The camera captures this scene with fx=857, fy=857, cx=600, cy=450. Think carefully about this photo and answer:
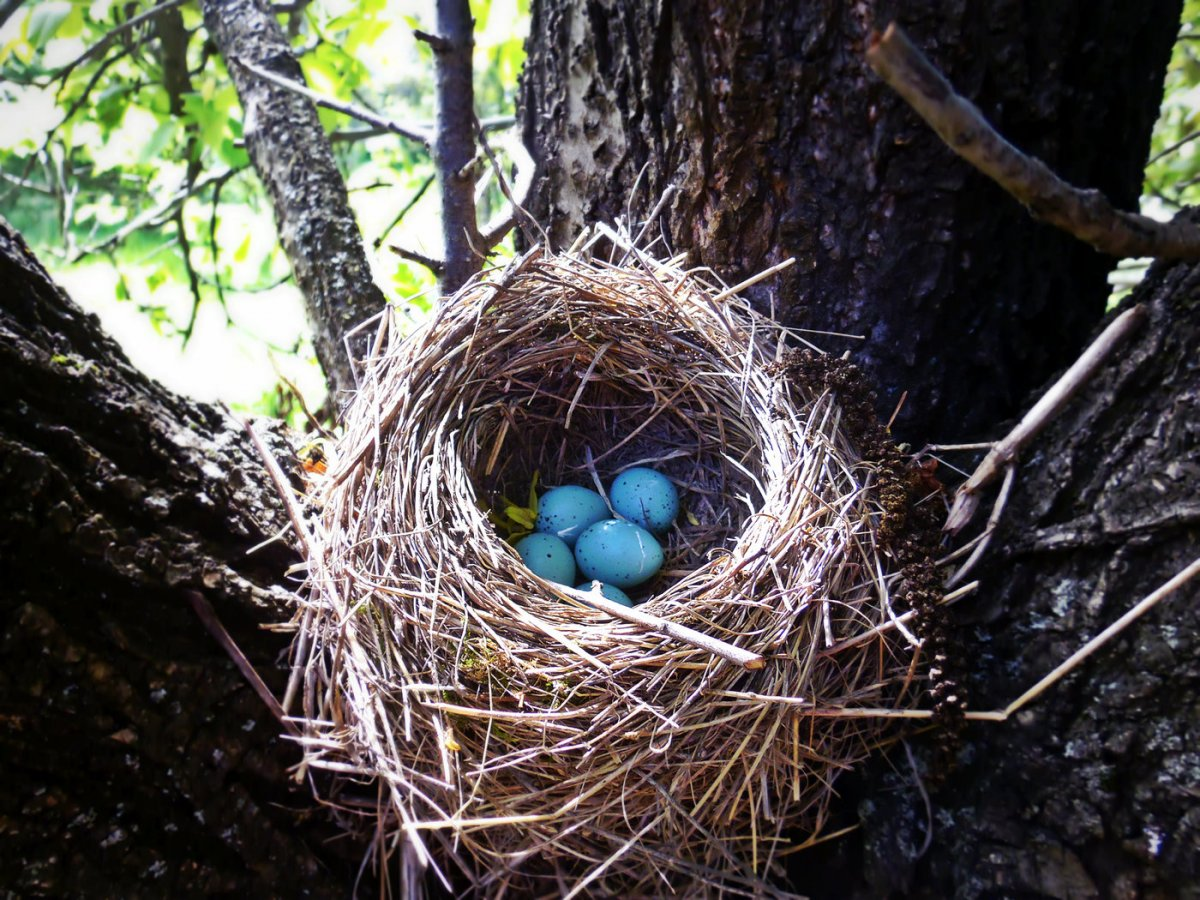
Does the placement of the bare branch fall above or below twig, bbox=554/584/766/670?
above

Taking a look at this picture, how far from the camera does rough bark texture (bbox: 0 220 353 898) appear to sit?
1.00m

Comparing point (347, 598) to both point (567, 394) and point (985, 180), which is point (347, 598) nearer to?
point (567, 394)

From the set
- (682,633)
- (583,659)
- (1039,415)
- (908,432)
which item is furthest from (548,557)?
(1039,415)

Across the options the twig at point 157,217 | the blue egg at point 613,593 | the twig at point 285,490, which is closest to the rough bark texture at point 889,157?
the blue egg at point 613,593

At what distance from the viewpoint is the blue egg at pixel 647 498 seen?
1918mm

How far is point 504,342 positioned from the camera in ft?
5.66

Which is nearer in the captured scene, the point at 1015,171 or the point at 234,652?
the point at 1015,171

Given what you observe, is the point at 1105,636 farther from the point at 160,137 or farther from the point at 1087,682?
the point at 160,137

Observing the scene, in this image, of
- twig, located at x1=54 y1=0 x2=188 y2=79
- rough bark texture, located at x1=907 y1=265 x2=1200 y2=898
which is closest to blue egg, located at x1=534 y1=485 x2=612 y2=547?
rough bark texture, located at x1=907 y1=265 x2=1200 y2=898

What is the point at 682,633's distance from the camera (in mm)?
1233

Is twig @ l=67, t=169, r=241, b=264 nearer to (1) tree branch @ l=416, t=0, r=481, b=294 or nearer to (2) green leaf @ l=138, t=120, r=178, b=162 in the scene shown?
(2) green leaf @ l=138, t=120, r=178, b=162

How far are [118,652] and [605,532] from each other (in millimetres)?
996

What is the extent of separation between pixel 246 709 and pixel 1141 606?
45.8 inches

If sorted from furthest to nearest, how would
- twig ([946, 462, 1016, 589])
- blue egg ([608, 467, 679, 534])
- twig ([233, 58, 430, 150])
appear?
blue egg ([608, 467, 679, 534]), twig ([233, 58, 430, 150]), twig ([946, 462, 1016, 589])
